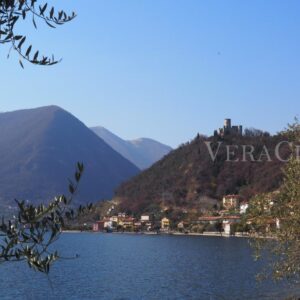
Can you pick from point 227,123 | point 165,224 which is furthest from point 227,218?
point 227,123

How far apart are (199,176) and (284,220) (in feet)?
454

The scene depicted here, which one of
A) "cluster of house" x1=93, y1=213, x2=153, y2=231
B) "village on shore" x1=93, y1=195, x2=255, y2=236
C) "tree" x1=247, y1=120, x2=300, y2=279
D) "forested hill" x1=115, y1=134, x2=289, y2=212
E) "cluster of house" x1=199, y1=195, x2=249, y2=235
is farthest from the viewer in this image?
"cluster of house" x1=93, y1=213, x2=153, y2=231

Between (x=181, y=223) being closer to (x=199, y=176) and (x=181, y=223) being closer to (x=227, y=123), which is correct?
(x=199, y=176)

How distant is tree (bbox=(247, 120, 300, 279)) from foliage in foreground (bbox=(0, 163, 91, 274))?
45.9 feet

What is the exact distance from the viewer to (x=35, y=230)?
340 cm

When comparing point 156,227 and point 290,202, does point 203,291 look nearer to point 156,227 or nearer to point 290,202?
point 290,202

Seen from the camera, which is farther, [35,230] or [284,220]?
[284,220]

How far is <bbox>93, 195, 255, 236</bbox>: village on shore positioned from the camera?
4983 inches

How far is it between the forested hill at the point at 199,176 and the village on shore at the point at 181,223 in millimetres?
5026

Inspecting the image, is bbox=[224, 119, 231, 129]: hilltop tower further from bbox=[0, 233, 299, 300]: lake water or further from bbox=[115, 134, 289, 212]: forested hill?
bbox=[0, 233, 299, 300]: lake water

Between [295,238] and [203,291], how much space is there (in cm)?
1989

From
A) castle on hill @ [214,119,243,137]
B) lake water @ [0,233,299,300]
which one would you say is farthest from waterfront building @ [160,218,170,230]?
lake water @ [0,233,299,300]

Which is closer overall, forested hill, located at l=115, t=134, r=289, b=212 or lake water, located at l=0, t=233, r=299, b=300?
lake water, located at l=0, t=233, r=299, b=300

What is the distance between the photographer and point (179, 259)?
210 ft
